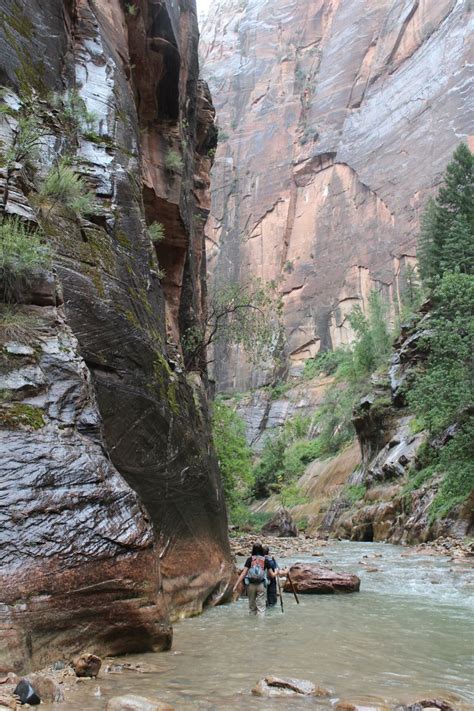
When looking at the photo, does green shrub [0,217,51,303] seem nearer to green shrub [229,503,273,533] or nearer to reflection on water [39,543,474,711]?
reflection on water [39,543,474,711]

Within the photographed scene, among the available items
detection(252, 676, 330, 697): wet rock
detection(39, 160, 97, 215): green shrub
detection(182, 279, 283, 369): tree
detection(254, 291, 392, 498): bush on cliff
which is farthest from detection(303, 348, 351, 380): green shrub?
detection(252, 676, 330, 697): wet rock

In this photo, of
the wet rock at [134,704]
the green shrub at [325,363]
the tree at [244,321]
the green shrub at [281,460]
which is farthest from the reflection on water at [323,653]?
the green shrub at [325,363]

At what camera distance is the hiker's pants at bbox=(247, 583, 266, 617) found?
9.64m

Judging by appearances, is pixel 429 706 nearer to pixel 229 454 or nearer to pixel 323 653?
pixel 323 653

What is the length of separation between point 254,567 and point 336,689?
17.3 feet

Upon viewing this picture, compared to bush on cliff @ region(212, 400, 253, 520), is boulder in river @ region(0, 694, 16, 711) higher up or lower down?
lower down

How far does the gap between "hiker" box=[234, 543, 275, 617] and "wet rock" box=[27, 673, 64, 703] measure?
553 centimetres

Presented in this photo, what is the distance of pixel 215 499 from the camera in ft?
35.8

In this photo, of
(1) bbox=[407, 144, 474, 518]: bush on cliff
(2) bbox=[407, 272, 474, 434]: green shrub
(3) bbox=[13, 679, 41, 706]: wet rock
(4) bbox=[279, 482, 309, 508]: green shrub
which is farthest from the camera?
(4) bbox=[279, 482, 309, 508]: green shrub

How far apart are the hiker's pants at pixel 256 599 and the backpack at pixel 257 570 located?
11 cm

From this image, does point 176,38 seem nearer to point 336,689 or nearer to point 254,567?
point 254,567

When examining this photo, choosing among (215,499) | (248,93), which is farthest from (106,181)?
(248,93)

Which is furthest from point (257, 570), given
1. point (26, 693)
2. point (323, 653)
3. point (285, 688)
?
point (26, 693)

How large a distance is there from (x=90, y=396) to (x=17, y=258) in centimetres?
171
